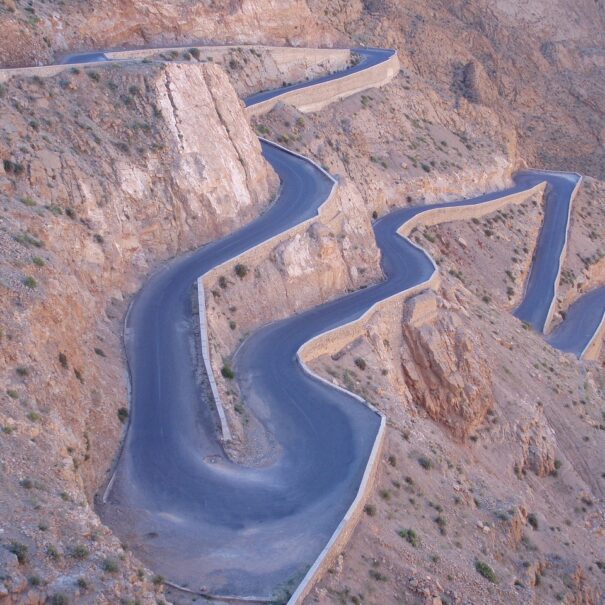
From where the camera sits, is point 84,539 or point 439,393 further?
point 439,393

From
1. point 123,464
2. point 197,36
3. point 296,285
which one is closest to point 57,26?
point 197,36

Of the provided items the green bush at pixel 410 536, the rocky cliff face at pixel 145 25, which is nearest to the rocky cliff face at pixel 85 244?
the rocky cliff face at pixel 145 25

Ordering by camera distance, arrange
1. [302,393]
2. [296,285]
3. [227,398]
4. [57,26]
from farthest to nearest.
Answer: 1. [57,26]
2. [296,285]
3. [302,393]
4. [227,398]

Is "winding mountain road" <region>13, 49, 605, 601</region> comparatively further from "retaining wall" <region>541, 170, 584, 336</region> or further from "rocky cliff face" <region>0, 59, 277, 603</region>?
"retaining wall" <region>541, 170, 584, 336</region>

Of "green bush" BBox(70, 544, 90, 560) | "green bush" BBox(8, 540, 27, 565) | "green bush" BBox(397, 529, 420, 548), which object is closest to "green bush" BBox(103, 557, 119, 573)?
"green bush" BBox(70, 544, 90, 560)

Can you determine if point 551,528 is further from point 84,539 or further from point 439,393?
point 84,539

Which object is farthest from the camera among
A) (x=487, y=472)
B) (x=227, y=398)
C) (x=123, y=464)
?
(x=487, y=472)

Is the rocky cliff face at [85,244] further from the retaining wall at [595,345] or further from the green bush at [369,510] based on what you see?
the retaining wall at [595,345]
